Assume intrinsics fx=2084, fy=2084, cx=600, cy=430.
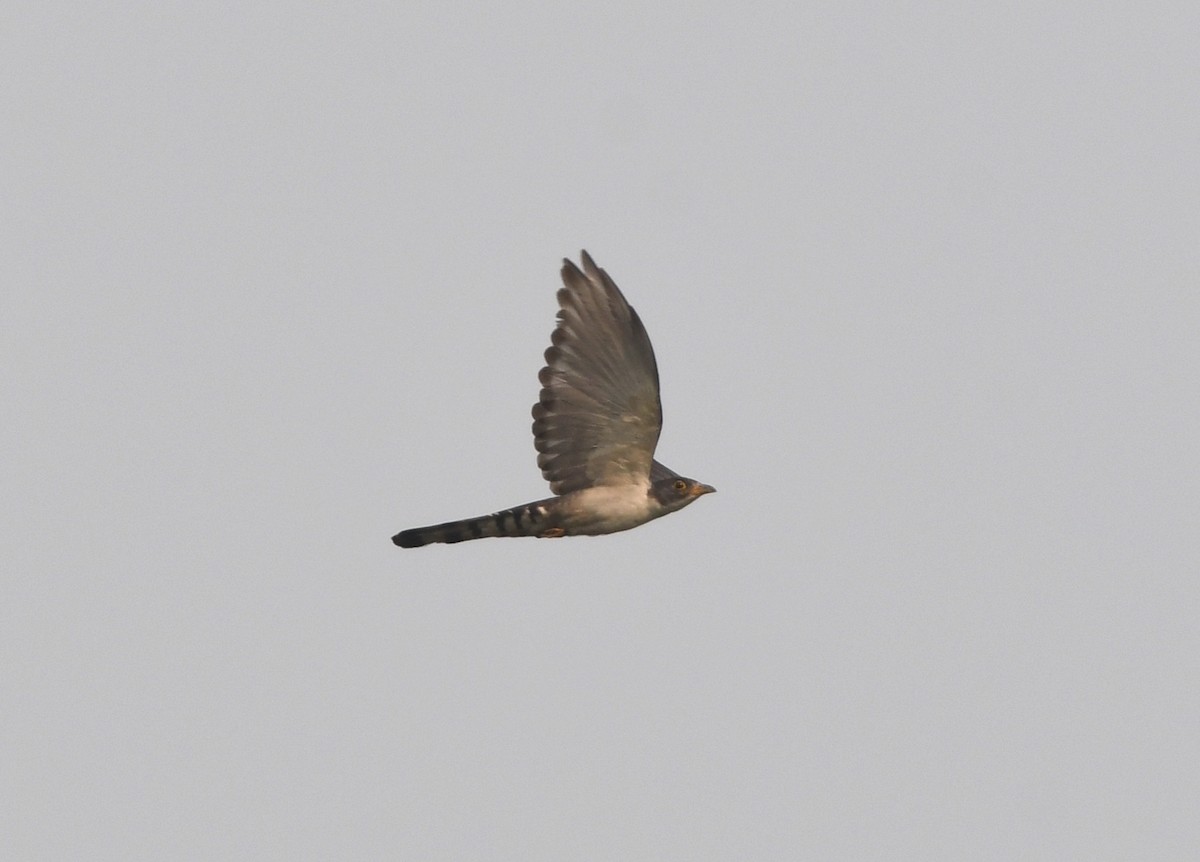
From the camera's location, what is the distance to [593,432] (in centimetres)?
2539

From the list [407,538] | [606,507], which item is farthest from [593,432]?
[407,538]

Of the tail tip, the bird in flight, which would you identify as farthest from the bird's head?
the tail tip

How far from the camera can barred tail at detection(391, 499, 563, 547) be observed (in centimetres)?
2572

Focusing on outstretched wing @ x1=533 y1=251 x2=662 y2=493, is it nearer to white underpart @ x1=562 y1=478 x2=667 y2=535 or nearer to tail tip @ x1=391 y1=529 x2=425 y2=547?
white underpart @ x1=562 y1=478 x2=667 y2=535

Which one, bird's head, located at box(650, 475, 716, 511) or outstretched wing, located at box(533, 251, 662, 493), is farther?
bird's head, located at box(650, 475, 716, 511)

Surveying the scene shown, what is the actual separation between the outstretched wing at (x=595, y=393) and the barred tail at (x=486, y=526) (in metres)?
0.38

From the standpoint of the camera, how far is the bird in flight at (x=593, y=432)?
2431 centimetres

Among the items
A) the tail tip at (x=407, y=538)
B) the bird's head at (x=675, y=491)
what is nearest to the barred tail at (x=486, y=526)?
the tail tip at (x=407, y=538)

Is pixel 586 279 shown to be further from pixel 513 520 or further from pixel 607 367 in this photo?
pixel 513 520

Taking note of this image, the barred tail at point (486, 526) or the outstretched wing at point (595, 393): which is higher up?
the outstretched wing at point (595, 393)

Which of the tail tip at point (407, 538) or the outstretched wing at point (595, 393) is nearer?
the outstretched wing at point (595, 393)

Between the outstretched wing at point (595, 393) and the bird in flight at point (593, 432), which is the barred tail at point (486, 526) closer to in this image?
the bird in flight at point (593, 432)

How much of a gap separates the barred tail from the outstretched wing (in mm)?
381

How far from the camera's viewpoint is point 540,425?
25.4 metres
